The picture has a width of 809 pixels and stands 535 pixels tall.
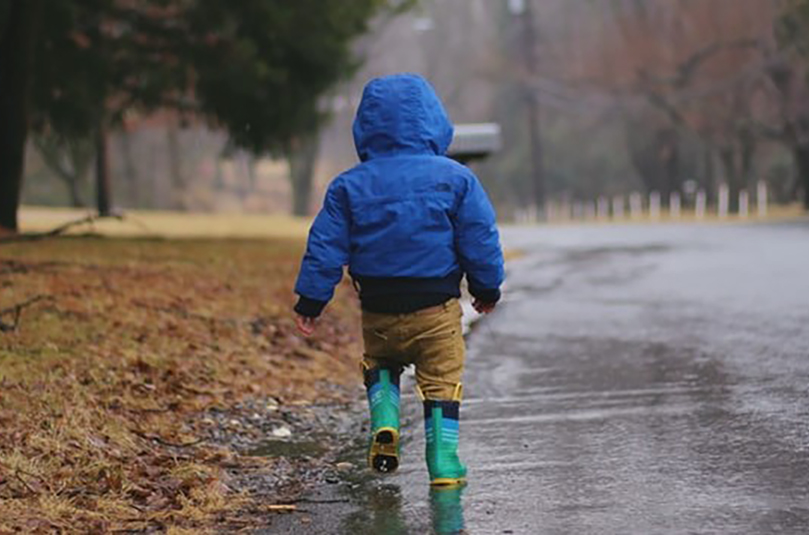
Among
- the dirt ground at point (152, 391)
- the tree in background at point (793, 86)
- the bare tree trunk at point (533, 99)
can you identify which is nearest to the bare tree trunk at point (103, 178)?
the dirt ground at point (152, 391)

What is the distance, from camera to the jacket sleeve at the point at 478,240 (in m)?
5.98

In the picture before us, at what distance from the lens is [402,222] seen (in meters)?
5.99

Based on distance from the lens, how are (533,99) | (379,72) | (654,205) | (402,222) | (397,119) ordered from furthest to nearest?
(379,72)
(533,99)
(654,205)
(397,119)
(402,222)

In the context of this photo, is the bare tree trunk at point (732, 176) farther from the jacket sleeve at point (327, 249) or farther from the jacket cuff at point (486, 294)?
the jacket sleeve at point (327, 249)

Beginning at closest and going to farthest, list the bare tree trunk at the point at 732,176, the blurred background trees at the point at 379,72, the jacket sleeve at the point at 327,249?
1. the jacket sleeve at the point at 327,249
2. the blurred background trees at the point at 379,72
3. the bare tree trunk at the point at 732,176

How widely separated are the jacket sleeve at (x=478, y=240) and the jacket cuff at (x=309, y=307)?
24.3 inches

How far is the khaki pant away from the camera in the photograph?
606 centimetres

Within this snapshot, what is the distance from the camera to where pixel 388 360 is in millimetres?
6270

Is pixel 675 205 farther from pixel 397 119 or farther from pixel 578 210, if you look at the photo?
pixel 397 119

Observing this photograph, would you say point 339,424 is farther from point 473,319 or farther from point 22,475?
point 473,319

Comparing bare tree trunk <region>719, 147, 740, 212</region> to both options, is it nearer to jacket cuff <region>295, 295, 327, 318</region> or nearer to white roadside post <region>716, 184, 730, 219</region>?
white roadside post <region>716, 184, 730, 219</region>

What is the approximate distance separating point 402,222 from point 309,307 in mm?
540

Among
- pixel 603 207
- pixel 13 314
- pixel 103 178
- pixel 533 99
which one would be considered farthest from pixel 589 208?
pixel 13 314

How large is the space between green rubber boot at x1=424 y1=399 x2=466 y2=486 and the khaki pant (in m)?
0.05
